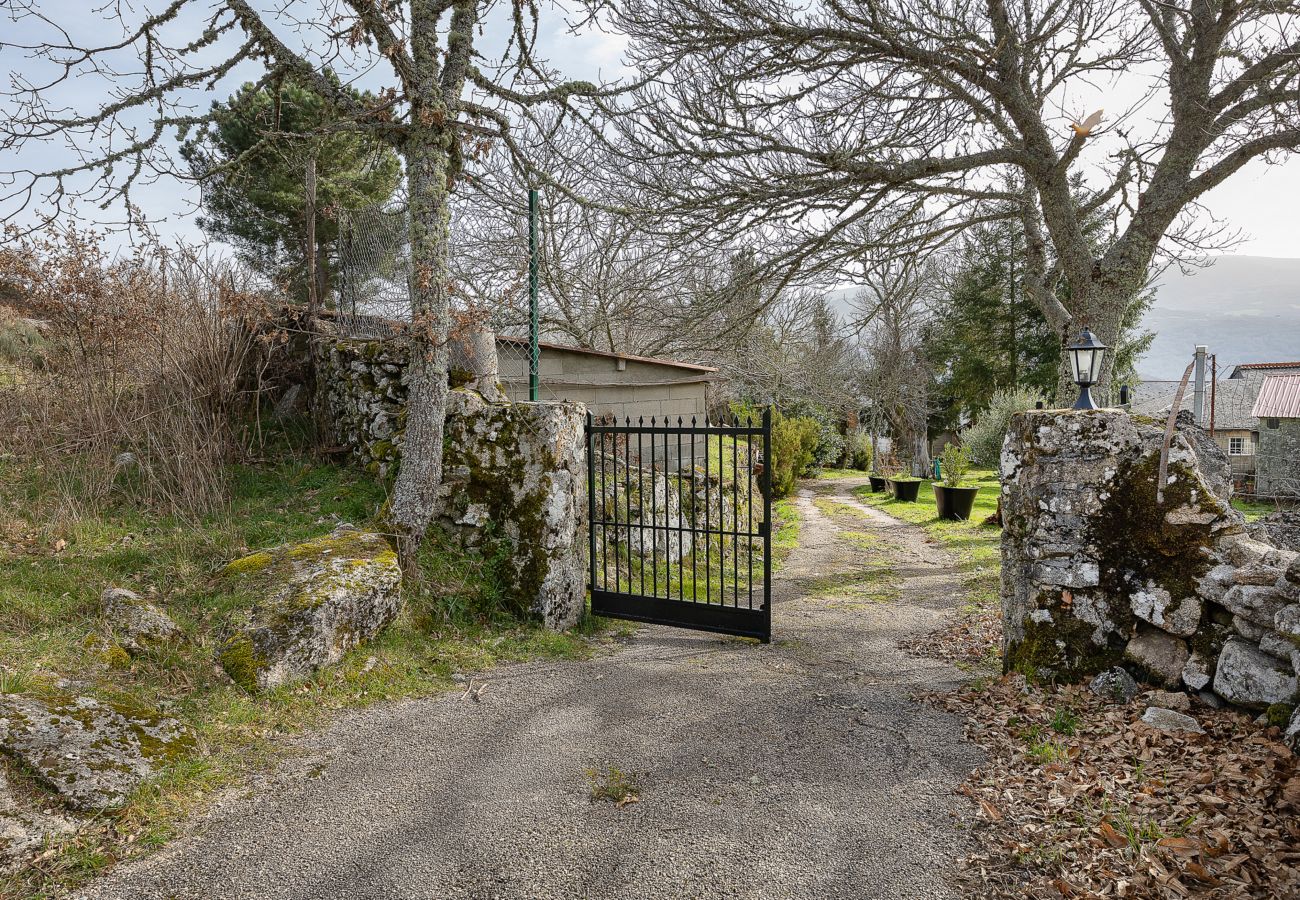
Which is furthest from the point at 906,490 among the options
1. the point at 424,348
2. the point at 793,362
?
the point at 424,348

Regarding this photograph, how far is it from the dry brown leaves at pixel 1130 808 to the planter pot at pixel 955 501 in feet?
31.2

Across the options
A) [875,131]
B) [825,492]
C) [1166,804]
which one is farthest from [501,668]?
[825,492]

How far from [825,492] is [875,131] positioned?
13.8 m

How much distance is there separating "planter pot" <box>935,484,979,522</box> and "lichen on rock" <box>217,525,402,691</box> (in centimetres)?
1094

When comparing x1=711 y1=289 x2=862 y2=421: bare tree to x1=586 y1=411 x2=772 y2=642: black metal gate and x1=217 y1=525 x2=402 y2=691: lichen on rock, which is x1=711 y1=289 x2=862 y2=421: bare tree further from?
x1=217 y1=525 x2=402 y2=691: lichen on rock

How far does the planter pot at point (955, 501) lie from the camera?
12.6 m

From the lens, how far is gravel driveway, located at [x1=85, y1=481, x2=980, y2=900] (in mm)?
2635

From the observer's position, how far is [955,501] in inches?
500

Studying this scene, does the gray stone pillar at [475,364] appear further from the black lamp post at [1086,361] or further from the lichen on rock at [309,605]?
the black lamp post at [1086,361]

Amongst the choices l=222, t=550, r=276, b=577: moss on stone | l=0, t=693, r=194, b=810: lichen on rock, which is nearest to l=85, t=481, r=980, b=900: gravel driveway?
l=0, t=693, r=194, b=810: lichen on rock

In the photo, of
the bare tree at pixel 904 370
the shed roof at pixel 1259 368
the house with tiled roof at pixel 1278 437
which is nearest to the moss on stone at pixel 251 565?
the house with tiled roof at pixel 1278 437

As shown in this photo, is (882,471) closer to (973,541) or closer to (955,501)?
(955,501)

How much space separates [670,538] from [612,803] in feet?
17.3

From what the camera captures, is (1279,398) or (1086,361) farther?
(1279,398)
